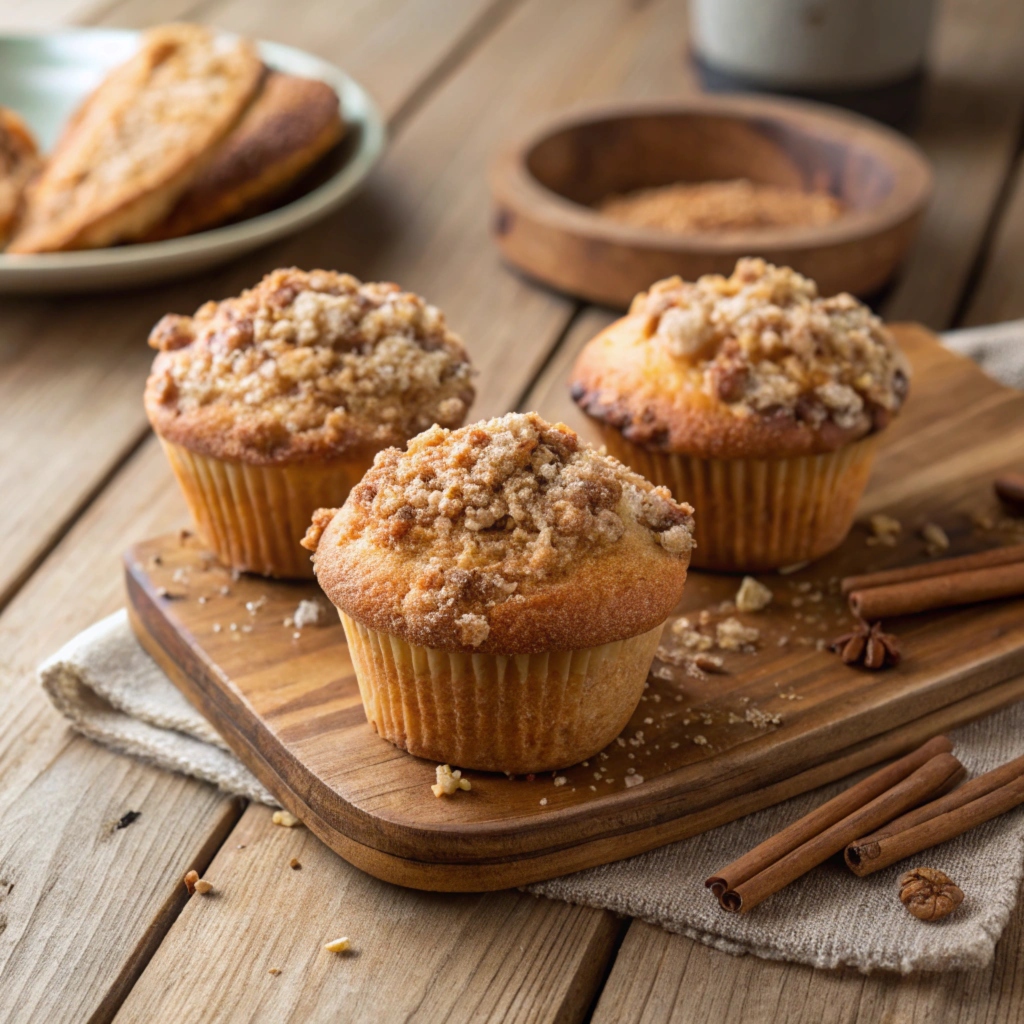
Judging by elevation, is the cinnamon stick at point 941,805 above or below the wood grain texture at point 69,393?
above

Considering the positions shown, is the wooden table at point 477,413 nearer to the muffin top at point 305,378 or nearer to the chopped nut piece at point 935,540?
the muffin top at point 305,378

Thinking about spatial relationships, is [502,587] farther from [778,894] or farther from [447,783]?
[778,894]

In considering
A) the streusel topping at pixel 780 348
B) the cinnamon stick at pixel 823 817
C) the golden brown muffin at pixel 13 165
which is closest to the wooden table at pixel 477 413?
the cinnamon stick at pixel 823 817

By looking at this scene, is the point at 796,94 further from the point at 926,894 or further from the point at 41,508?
the point at 926,894

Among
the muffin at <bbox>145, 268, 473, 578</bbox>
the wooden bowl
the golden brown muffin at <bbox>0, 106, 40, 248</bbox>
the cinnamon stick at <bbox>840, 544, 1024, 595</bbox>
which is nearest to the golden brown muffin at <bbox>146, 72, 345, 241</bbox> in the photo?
the golden brown muffin at <bbox>0, 106, 40, 248</bbox>

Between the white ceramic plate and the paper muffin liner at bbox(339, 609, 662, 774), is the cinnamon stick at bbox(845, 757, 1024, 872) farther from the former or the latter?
the white ceramic plate

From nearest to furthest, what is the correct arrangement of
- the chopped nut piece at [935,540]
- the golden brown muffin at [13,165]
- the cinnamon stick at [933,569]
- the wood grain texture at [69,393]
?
the cinnamon stick at [933,569]
the chopped nut piece at [935,540]
the wood grain texture at [69,393]
the golden brown muffin at [13,165]

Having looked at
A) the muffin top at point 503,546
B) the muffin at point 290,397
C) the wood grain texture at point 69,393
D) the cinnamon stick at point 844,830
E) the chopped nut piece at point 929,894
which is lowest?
the wood grain texture at point 69,393

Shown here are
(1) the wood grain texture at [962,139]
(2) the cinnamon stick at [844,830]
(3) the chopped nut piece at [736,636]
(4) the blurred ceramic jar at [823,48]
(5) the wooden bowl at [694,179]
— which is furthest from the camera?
(4) the blurred ceramic jar at [823,48]
